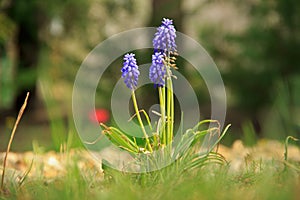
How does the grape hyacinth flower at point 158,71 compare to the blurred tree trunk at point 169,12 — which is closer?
the grape hyacinth flower at point 158,71

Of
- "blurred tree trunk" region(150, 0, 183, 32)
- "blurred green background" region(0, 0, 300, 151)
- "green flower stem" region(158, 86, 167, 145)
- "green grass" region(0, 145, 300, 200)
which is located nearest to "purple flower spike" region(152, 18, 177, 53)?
"green flower stem" region(158, 86, 167, 145)

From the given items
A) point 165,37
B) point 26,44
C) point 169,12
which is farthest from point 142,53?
point 165,37

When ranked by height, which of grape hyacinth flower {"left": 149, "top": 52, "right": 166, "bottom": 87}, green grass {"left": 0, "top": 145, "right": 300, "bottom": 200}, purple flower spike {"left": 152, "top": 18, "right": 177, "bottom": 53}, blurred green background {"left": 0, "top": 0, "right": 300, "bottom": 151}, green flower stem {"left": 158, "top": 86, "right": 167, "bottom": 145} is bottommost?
green grass {"left": 0, "top": 145, "right": 300, "bottom": 200}

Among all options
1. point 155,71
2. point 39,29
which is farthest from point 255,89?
point 155,71

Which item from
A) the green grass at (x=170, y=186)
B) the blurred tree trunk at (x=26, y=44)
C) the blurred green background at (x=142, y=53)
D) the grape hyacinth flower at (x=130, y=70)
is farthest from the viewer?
the blurred green background at (x=142, y=53)

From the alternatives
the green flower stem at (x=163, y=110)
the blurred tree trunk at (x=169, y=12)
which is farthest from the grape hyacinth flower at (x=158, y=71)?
the blurred tree trunk at (x=169, y=12)

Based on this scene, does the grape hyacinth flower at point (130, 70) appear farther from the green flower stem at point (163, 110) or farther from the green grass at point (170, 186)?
the green grass at point (170, 186)

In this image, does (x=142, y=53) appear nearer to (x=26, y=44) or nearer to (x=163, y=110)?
(x=26, y=44)

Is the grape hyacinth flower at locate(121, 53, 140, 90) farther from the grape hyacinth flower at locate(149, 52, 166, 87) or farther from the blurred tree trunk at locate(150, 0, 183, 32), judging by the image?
the blurred tree trunk at locate(150, 0, 183, 32)

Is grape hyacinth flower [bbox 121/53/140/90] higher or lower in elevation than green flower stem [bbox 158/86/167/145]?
higher

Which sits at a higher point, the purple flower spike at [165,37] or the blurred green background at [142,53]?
the blurred green background at [142,53]

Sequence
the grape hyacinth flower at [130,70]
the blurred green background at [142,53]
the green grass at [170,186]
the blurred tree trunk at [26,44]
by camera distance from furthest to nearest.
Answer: the blurred green background at [142,53], the blurred tree trunk at [26,44], the grape hyacinth flower at [130,70], the green grass at [170,186]
